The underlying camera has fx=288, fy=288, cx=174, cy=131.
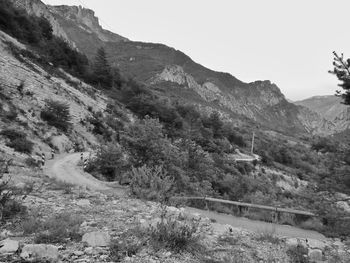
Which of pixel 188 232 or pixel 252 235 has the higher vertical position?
pixel 188 232

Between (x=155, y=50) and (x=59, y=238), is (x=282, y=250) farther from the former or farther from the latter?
(x=155, y=50)

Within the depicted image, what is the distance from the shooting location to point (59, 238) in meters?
4.62

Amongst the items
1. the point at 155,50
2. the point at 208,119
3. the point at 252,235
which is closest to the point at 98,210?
the point at 252,235

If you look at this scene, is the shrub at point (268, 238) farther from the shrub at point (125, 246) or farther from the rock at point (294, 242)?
the shrub at point (125, 246)

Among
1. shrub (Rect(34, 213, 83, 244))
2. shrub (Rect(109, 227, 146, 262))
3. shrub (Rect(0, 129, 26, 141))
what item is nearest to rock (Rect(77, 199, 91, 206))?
shrub (Rect(34, 213, 83, 244))

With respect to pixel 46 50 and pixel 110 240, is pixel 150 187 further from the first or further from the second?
pixel 46 50

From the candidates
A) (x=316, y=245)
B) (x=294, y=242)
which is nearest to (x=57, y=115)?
(x=294, y=242)

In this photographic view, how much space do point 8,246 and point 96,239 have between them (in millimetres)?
1241

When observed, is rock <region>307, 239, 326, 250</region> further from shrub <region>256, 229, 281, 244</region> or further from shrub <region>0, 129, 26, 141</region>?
shrub <region>0, 129, 26, 141</region>

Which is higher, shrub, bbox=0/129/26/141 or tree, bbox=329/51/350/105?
tree, bbox=329/51/350/105

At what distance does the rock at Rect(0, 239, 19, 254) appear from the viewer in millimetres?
4016

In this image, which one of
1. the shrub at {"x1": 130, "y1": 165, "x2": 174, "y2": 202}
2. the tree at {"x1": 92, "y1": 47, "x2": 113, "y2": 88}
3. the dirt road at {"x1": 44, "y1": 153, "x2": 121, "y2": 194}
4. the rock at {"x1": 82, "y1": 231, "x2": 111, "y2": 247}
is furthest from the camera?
the tree at {"x1": 92, "y1": 47, "x2": 113, "y2": 88}

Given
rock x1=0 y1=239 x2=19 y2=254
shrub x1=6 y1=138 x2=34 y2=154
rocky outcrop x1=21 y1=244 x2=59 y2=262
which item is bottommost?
shrub x1=6 y1=138 x2=34 y2=154

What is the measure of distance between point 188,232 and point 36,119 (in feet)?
68.4
